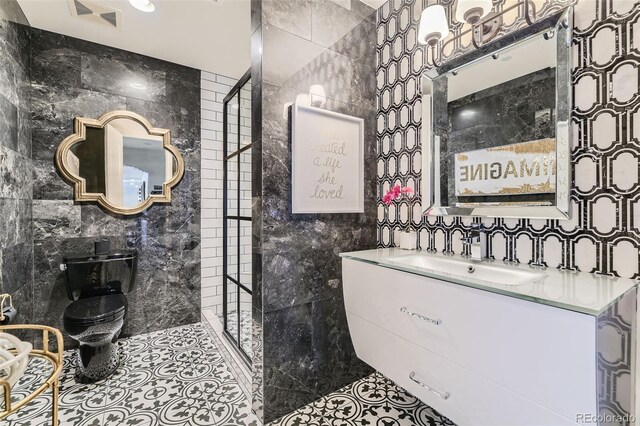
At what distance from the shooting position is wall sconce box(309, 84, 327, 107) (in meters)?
1.73

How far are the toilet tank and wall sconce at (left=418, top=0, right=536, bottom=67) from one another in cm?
263

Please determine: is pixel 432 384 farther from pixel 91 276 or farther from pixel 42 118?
pixel 42 118

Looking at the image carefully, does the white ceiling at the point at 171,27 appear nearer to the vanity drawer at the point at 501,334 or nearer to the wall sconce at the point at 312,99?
the wall sconce at the point at 312,99

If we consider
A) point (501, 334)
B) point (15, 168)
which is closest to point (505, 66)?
point (501, 334)

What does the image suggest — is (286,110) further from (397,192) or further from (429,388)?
(429,388)

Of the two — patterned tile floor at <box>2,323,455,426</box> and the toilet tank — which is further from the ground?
the toilet tank

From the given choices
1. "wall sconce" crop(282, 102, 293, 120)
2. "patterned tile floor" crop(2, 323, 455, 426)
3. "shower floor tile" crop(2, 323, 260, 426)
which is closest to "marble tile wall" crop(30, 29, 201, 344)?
"shower floor tile" crop(2, 323, 260, 426)

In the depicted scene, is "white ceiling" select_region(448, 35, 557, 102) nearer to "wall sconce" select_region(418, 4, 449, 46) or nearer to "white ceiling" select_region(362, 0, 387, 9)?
"wall sconce" select_region(418, 4, 449, 46)

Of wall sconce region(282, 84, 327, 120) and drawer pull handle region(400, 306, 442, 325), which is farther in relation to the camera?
wall sconce region(282, 84, 327, 120)

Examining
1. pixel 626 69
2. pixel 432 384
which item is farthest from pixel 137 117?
pixel 626 69

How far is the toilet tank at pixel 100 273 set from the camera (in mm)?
2146

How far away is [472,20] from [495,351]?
147cm

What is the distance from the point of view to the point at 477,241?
146cm

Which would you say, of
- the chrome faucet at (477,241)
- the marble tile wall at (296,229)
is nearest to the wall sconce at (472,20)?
the marble tile wall at (296,229)
